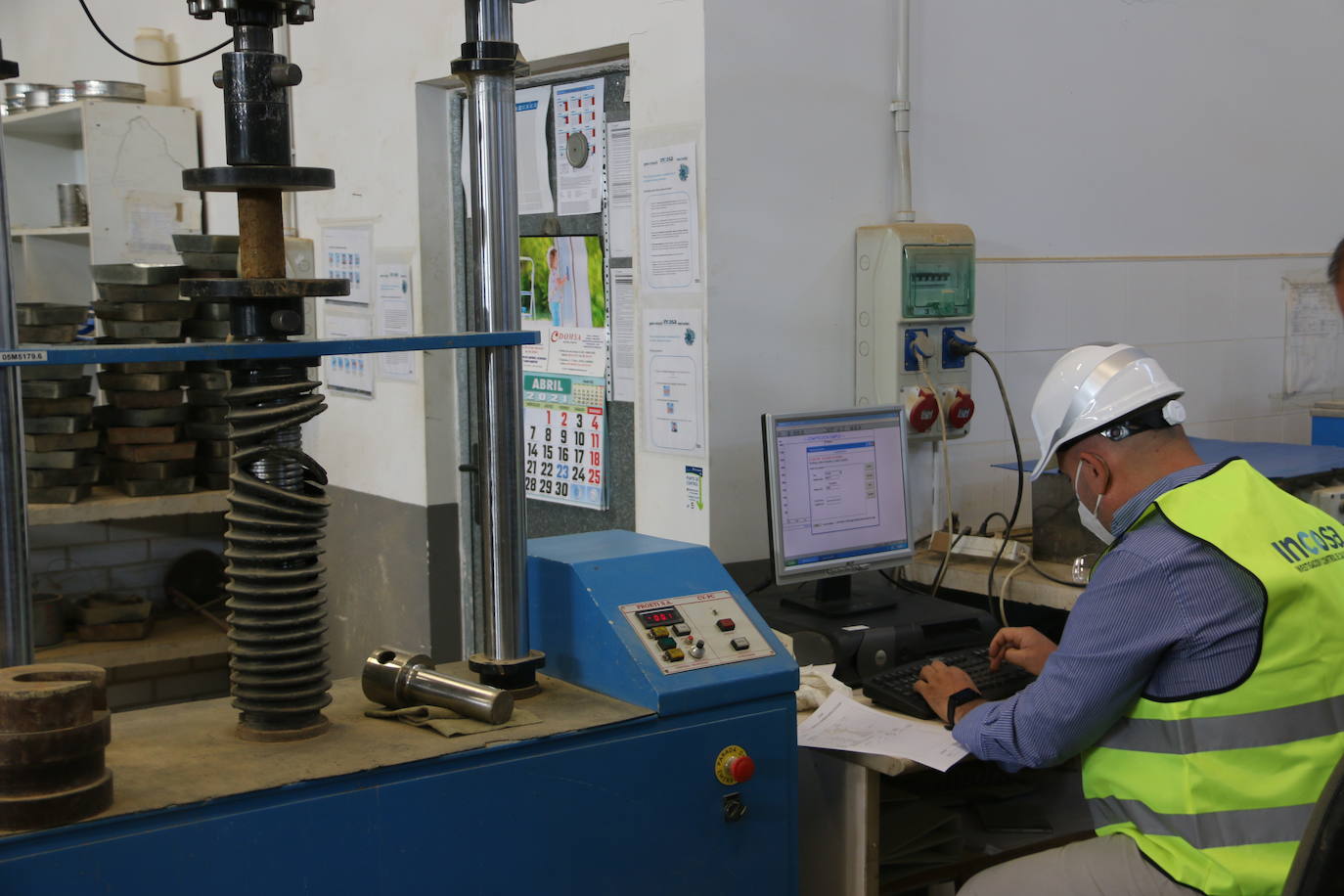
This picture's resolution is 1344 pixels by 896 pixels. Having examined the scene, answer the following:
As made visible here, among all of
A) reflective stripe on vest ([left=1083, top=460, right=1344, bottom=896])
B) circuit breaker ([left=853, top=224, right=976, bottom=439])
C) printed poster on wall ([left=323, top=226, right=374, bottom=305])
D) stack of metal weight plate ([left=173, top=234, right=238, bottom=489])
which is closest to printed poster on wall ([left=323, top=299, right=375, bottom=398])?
printed poster on wall ([left=323, top=226, right=374, bottom=305])

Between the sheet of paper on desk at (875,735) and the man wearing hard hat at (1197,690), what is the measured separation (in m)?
0.18

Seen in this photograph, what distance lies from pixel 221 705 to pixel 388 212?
2.10 m

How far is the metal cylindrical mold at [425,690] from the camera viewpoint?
169cm

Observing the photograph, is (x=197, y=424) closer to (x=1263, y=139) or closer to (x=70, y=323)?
(x=70, y=323)

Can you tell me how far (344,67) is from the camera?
3.76 m

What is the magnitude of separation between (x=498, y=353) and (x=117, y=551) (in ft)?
10.3

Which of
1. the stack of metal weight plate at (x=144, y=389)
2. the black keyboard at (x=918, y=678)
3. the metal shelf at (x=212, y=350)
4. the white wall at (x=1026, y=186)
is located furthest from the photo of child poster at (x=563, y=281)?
the metal shelf at (x=212, y=350)

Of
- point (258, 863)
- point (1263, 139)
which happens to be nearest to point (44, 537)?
point (258, 863)

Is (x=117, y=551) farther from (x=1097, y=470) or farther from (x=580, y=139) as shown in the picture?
(x=1097, y=470)

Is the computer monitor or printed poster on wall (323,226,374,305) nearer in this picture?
the computer monitor

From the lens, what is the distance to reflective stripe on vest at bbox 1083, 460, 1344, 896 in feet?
5.83

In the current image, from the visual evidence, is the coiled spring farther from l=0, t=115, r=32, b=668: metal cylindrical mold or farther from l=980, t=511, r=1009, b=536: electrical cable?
l=980, t=511, r=1009, b=536: electrical cable

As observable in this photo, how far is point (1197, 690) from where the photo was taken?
71.2 inches

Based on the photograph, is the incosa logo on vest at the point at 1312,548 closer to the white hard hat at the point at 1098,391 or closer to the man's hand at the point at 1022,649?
the white hard hat at the point at 1098,391
